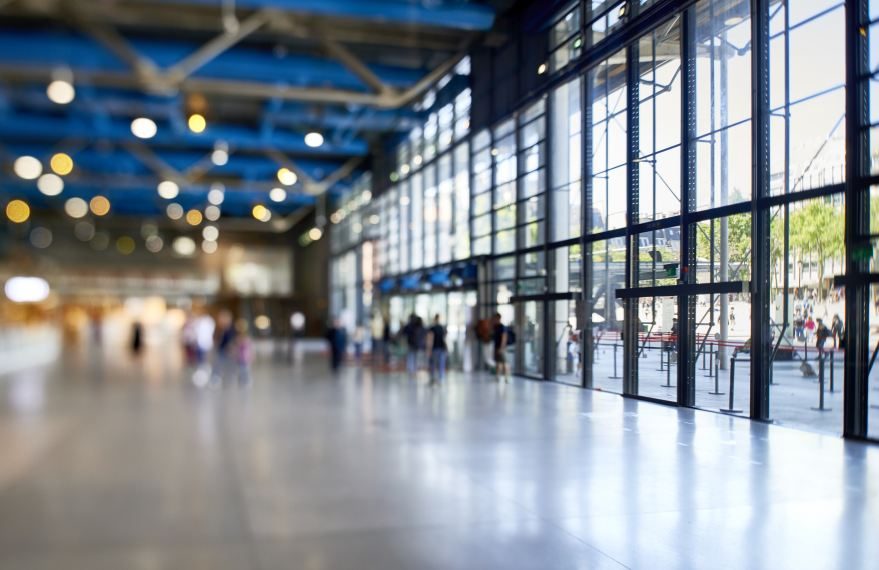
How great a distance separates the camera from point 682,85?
2.26 metres

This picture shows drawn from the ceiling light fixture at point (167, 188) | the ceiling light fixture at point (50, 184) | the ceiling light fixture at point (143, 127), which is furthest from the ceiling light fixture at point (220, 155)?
the ceiling light fixture at point (50, 184)

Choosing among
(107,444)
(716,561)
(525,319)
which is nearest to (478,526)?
(716,561)

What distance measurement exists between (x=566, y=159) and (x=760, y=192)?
751 millimetres

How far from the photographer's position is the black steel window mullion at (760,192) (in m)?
2.08

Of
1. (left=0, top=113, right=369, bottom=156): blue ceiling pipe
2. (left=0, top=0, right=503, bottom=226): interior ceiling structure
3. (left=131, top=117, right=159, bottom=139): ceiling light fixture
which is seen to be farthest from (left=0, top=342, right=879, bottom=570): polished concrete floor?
(left=131, top=117, right=159, bottom=139): ceiling light fixture

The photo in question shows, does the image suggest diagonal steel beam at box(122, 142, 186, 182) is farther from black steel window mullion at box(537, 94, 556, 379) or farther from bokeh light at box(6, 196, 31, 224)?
black steel window mullion at box(537, 94, 556, 379)

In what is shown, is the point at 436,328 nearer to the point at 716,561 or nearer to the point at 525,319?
the point at 525,319

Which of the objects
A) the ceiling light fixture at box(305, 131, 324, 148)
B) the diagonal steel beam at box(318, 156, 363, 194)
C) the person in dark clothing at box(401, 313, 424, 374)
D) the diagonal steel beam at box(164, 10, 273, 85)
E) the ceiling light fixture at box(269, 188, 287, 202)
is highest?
the diagonal steel beam at box(164, 10, 273, 85)

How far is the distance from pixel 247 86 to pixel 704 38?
1668 centimetres

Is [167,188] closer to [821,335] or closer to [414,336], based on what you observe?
[414,336]

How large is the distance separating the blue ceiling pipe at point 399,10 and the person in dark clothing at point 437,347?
141cm

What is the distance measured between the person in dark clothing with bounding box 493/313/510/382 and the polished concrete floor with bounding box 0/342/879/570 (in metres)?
0.10

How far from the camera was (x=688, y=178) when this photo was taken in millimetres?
2225

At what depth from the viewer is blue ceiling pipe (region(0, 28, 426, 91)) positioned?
8.68 meters
